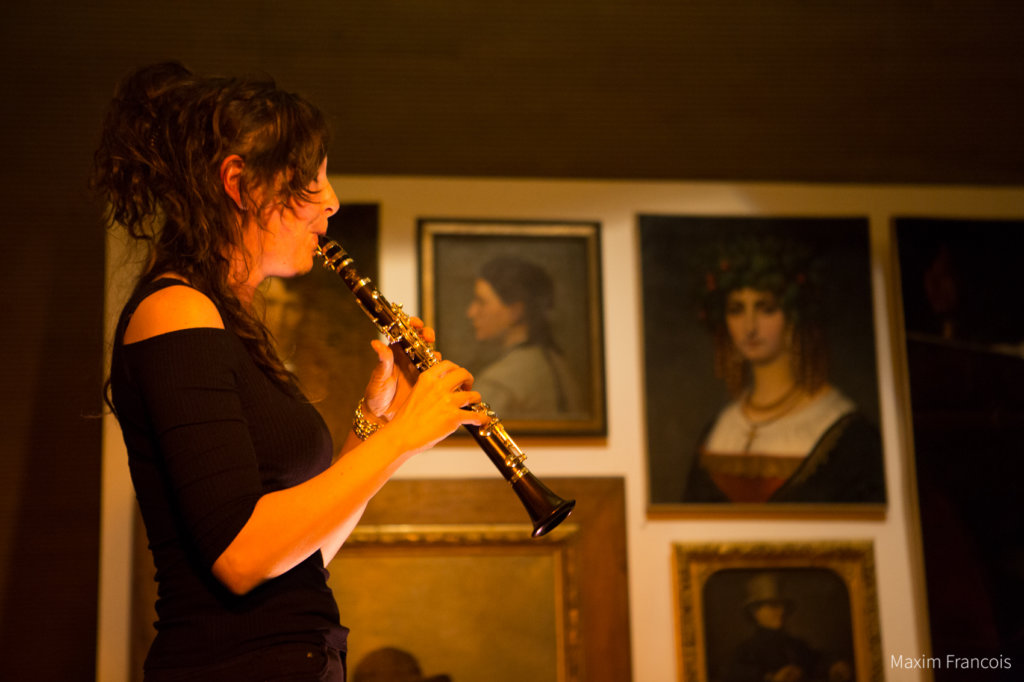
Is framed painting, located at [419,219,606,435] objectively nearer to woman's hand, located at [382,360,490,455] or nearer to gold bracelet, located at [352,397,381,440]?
gold bracelet, located at [352,397,381,440]

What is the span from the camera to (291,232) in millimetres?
1601

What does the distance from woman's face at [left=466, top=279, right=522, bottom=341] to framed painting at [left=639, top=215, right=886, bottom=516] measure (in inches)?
15.8

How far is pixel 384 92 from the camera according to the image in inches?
121

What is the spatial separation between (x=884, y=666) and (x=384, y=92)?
225cm

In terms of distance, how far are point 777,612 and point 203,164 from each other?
200cm

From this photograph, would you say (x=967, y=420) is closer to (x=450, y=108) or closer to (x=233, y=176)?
(x=450, y=108)

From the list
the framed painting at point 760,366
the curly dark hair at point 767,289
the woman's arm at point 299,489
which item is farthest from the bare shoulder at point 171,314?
the curly dark hair at point 767,289

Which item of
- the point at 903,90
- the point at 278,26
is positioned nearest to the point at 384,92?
the point at 278,26

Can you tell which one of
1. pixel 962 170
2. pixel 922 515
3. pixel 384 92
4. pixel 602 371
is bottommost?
pixel 922 515

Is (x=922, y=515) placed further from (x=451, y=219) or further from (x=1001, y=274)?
(x=451, y=219)

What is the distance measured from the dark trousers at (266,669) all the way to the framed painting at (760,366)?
1534 mm

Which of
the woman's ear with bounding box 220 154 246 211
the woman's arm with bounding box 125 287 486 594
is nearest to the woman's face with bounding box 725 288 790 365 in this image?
the woman's arm with bounding box 125 287 486 594

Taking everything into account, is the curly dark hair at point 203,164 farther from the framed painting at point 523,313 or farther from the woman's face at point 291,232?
the framed painting at point 523,313

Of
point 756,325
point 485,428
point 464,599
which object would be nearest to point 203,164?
point 485,428
